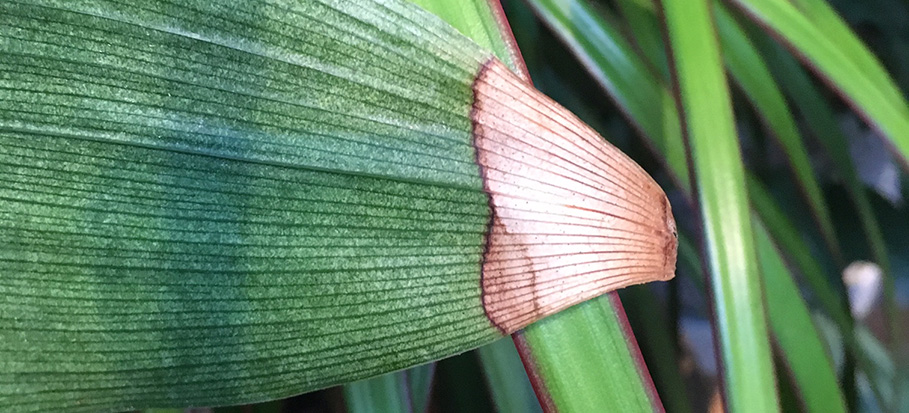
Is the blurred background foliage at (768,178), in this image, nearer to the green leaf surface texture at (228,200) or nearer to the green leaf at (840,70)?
the green leaf at (840,70)

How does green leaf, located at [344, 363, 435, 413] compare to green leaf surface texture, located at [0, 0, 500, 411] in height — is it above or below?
below

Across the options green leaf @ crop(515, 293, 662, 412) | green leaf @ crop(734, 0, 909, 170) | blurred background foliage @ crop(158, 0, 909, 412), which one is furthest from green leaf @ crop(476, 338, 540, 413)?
green leaf @ crop(734, 0, 909, 170)

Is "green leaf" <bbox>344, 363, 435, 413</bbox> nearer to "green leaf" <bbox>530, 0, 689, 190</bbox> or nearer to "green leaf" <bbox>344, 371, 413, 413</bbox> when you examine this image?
"green leaf" <bbox>344, 371, 413, 413</bbox>

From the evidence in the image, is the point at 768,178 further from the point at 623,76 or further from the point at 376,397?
the point at 376,397

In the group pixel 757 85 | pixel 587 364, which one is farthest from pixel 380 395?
pixel 757 85

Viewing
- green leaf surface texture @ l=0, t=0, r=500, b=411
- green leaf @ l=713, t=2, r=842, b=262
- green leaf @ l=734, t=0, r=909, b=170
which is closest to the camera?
green leaf surface texture @ l=0, t=0, r=500, b=411

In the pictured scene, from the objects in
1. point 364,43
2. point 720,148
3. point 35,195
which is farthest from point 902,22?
point 35,195
